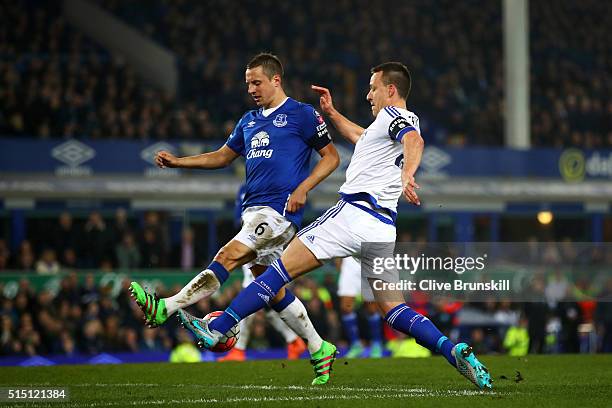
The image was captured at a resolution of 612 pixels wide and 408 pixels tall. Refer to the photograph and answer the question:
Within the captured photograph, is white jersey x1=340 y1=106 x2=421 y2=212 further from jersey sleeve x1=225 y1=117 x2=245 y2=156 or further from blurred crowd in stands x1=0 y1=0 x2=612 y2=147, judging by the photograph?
blurred crowd in stands x1=0 y1=0 x2=612 y2=147

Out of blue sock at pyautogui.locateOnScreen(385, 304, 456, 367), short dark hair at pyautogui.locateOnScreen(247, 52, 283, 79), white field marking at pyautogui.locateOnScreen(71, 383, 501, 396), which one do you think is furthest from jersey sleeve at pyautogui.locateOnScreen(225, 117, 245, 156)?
blue sock at pyautogui.locateOnScreen(385, 304, 456, 367)

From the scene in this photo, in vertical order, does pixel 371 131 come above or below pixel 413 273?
above

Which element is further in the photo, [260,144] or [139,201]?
[139,201]

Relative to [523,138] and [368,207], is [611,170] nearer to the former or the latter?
[523,138]

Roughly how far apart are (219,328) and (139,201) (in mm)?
15852

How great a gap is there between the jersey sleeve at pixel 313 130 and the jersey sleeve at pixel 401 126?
41.5 inches

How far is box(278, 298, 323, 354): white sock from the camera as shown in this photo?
8555 millimetres

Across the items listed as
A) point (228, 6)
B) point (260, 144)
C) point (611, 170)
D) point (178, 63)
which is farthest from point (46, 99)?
point (260, 144)

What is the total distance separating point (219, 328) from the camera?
24.5 ft

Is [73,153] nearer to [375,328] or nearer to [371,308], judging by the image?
[371,308]

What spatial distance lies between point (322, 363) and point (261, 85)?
206 cm

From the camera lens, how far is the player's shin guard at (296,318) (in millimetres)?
8602

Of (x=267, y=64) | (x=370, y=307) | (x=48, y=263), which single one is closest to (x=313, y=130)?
(x=267, y=64)

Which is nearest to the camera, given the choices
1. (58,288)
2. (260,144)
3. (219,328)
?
(219,328)
